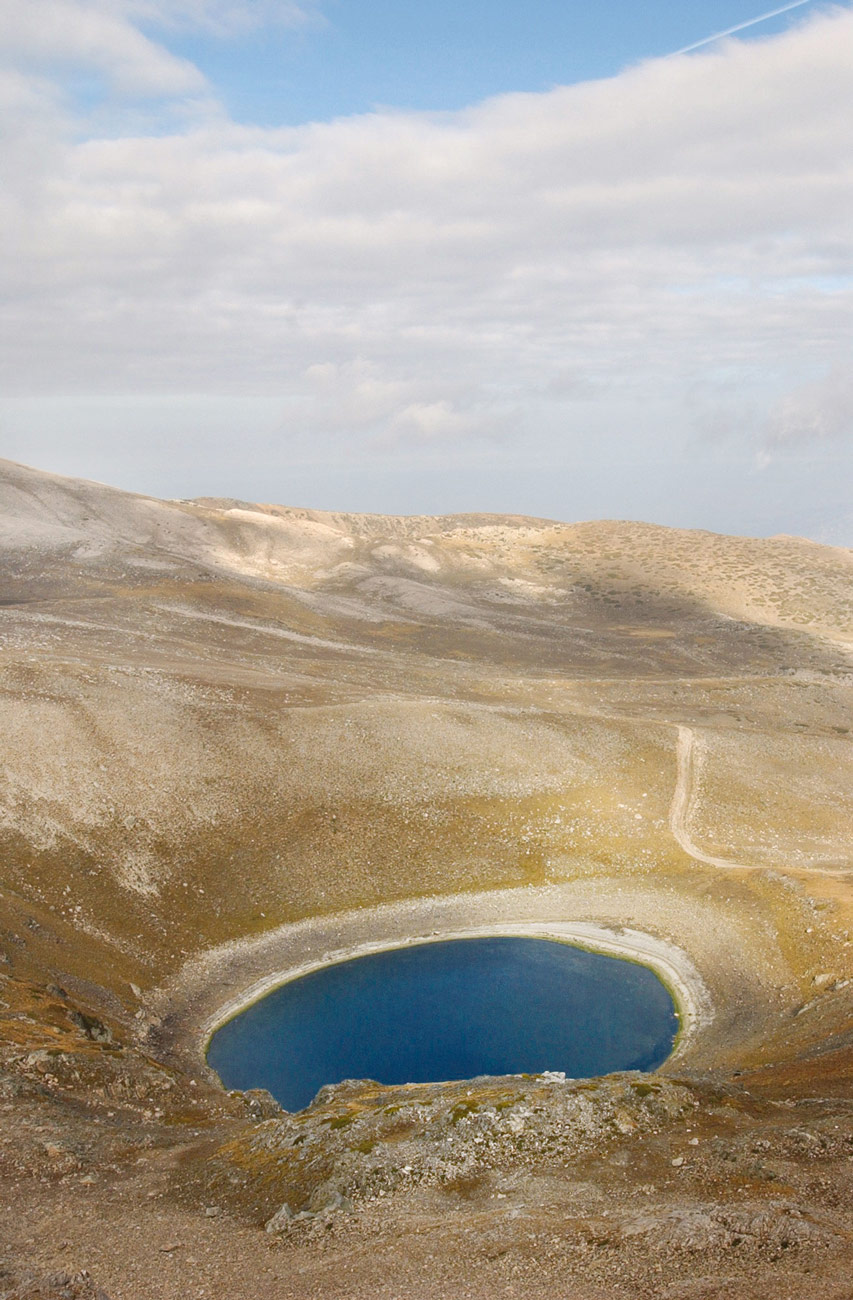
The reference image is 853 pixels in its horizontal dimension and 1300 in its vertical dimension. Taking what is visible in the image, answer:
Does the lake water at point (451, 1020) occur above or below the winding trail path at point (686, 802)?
below

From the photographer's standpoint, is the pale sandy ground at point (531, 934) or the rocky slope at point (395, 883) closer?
the rocky slope at point (395, 883)

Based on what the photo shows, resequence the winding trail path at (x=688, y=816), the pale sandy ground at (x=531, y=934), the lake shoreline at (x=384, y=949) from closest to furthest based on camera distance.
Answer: the lake shoreline at (x=384, y=949) → the pale sandy ground at (x=531, y=934) → the winding trail path at (x=688, y=816)

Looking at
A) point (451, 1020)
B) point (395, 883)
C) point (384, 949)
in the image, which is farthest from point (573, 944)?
point (395, 883)

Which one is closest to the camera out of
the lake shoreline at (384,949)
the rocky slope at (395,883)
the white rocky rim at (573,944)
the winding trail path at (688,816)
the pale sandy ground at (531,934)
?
the rocky slope at (395,883)

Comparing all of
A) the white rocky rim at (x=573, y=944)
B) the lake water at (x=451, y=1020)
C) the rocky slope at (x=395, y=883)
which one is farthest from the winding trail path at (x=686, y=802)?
the lake water at (x=451, y=1020)

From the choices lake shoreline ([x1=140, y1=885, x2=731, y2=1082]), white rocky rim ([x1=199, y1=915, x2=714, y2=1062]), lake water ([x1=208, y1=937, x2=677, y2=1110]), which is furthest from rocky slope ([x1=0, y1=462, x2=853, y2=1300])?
lake water ([x1=208, y1=937, x2=677, y2=1110])

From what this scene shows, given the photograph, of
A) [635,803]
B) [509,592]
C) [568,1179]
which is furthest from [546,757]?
[509,592]

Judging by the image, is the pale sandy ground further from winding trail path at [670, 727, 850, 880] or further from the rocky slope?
winding trail path at [670, 727, 850, 880]

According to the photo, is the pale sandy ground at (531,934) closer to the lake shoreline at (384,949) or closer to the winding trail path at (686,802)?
the lake shoreline at (384,949)

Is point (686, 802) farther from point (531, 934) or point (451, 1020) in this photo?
point (451, 1020)
